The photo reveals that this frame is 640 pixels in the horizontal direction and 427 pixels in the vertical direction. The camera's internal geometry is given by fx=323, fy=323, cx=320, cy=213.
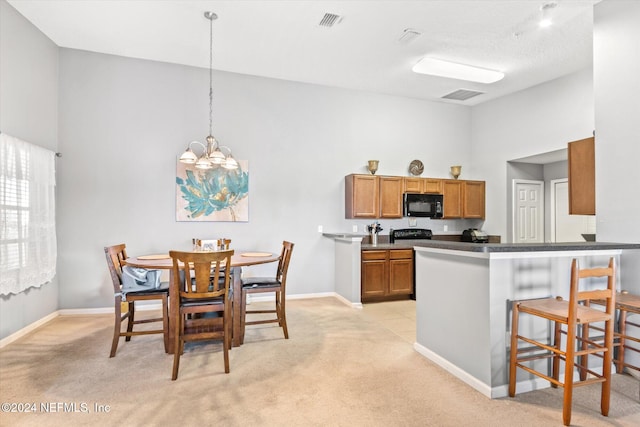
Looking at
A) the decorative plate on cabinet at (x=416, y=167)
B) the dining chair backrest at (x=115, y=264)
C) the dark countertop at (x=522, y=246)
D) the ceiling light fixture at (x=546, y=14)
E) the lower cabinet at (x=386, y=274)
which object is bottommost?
the lower cabinet at (x=386, y=274)

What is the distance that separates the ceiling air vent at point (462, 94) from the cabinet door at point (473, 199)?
5.01 feet

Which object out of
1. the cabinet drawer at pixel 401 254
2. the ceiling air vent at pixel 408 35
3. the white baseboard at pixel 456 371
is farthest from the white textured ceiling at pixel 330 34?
the white baseboard at pixel 456 371

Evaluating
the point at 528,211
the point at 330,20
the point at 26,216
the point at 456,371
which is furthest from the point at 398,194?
the point at 26,216

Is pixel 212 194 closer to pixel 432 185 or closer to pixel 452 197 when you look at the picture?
pixel 432 185

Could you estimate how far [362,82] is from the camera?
524 cm

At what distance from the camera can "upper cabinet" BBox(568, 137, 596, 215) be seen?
3228mm

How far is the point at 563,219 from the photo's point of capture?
18.4ft

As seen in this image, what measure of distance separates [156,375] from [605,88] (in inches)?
185

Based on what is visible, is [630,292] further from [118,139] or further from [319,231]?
[118,139]

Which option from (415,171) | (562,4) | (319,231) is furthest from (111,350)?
(562,4)

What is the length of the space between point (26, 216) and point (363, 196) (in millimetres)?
4239

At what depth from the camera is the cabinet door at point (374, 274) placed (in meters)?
4.81

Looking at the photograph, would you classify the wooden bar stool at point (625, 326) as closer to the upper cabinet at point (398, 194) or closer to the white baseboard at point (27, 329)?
the upper cabinet at point (398, 194)

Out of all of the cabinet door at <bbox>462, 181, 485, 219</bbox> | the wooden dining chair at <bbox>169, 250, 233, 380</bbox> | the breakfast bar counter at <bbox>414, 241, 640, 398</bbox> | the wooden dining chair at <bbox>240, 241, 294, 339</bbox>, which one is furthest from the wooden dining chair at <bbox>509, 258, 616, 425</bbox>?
the cabinet door at <bbox>462, 181, 485, 219</bbox>
